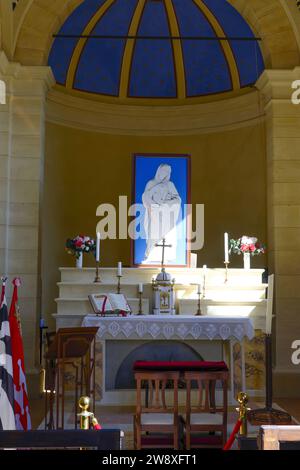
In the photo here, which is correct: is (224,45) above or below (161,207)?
above

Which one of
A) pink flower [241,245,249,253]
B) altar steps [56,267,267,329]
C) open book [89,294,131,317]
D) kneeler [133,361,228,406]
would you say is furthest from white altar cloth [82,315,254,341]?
kneeler [133,361,228,406]

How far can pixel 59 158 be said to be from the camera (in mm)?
12359

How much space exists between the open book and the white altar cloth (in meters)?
0.18

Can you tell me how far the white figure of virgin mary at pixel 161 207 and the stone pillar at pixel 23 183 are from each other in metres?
2.67

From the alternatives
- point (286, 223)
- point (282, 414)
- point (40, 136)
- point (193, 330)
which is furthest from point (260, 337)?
point (40, 136)

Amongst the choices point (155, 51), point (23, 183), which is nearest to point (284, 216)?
point (23, 183)

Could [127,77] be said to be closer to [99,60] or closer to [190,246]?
[99,60]

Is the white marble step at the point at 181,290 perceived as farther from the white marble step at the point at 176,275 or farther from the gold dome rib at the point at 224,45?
the gold dome rib at the point at 224,45

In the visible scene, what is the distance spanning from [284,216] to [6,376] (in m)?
5.56

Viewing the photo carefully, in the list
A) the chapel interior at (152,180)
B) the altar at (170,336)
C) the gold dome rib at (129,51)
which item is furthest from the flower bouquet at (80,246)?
the gold dome rib at (129,51)

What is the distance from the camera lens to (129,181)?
12.9 m

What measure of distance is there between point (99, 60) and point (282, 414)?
8.69 metres

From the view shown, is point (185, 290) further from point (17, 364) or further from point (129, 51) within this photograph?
point (129, 51)

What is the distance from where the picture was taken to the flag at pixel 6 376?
18.1 feet
